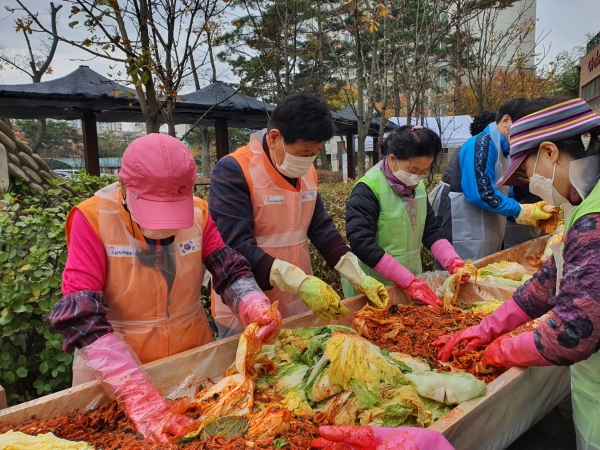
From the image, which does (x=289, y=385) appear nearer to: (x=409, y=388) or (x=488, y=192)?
(x=409, y=388)

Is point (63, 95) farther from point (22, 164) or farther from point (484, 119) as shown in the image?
point (484, 119)

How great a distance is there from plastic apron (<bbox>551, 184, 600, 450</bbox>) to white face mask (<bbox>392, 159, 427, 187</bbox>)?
130 centimetres

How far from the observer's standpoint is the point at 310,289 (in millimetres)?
2215

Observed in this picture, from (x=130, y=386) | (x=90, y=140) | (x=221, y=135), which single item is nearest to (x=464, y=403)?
(x=130, y=386)

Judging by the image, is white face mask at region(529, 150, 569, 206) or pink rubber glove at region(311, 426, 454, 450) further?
white face mask at region(529, 150, 569, 206)

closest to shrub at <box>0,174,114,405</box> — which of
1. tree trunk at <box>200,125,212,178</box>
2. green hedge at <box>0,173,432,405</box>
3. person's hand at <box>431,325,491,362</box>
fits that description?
green hedge at <box>0,173,432,405</box>

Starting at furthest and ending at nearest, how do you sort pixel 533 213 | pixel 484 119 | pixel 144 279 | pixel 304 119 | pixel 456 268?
pixel 484 119 → pixel 533 213 → pixel 456 268 → pixel 304 119 → pixel 144 279

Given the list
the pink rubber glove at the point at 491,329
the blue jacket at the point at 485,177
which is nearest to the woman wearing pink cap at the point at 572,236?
the pink rubber glove at the point at 491,329

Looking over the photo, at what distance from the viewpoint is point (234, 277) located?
2084 millimetres

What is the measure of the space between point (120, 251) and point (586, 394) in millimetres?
1873

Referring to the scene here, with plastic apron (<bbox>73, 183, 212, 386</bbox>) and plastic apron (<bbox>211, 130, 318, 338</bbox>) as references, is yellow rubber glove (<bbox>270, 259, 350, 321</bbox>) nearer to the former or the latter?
plastic apron (<bbox>211, 130, 318, 338</bbox>)

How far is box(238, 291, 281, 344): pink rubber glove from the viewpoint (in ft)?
6.21

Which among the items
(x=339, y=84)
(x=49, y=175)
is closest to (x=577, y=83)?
(x=339, y=84)

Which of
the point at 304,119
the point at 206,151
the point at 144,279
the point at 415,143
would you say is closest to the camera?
the point at 144,279
